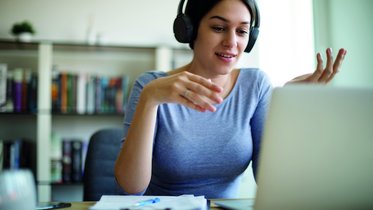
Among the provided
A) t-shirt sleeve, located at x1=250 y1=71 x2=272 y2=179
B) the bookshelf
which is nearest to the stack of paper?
t-shirt sleeve, located at x1=250 y1=71 x2=272 y2=179

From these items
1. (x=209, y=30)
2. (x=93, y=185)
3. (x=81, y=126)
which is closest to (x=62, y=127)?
(x=81, y=126)

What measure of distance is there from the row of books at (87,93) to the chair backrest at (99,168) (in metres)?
1.38

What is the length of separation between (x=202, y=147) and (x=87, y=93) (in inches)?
71.9

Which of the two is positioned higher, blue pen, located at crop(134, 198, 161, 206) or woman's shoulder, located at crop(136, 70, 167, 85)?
woman's shoulder, located at crop(136, 70, 167, 85)

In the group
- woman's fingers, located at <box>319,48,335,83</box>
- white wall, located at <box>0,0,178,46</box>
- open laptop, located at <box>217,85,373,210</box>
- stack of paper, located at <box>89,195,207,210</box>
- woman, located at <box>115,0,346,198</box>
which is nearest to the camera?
open laptop, located at <box>217,85,373,210</box>

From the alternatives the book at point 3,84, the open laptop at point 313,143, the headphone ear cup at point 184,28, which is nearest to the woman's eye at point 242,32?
the headphone ear cup at point 184,28

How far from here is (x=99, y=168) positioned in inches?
59.4

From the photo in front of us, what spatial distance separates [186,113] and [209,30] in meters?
0.28

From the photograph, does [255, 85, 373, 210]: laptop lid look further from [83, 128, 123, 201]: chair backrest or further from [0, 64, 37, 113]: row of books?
[0, 64, 37, 113]: row of books

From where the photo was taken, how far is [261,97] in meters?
1.41

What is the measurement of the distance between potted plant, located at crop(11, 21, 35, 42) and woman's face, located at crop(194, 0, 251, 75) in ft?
6.29

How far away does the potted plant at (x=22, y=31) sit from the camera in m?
2.83

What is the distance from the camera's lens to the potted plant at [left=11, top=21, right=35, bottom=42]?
2826 mm

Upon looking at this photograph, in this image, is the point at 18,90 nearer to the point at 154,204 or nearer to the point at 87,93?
the point at 87,93
